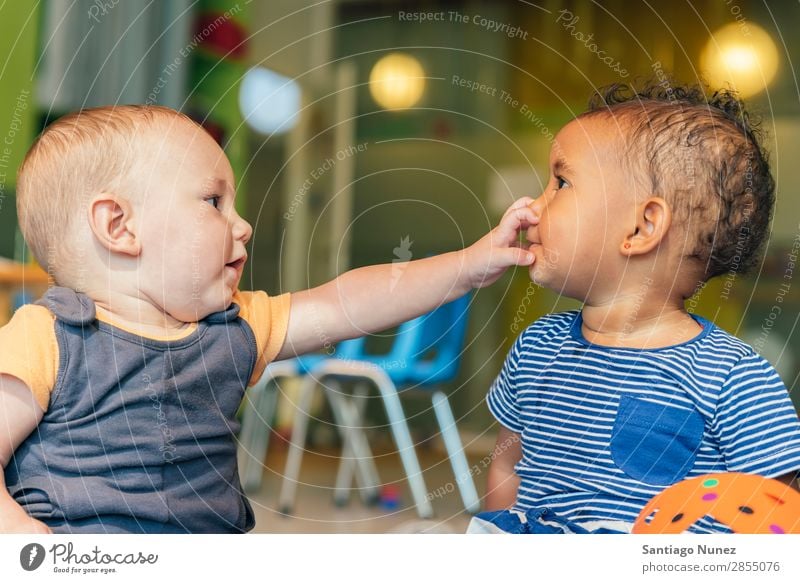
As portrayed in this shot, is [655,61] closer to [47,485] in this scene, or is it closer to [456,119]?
[47,485]

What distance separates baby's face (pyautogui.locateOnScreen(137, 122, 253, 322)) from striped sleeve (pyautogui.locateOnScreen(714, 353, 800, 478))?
38 cm

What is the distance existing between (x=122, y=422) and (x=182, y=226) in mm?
146

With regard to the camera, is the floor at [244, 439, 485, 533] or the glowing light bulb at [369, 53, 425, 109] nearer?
the floor at [244, 439, 485, 533]

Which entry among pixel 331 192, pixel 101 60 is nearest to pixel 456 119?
pixel 331 192

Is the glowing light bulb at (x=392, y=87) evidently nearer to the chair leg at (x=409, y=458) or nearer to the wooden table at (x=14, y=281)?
the chair leg at (x=409, y=458)

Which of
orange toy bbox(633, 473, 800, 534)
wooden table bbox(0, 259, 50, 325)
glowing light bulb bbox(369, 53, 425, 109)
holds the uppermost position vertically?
glowing light bulb bbox(369, 53, 425, 109)

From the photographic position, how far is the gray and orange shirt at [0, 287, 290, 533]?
606mm

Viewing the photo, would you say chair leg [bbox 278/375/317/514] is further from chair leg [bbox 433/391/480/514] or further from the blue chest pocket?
the blue chest pocket

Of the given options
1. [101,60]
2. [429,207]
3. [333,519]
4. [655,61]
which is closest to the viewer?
[655,61]

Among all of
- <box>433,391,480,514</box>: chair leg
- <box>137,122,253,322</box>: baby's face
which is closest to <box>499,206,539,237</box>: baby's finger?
<box>137,122,253,322</box>: baby's face

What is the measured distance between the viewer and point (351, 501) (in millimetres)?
1800

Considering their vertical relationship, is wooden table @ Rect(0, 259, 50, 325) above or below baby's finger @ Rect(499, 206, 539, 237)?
below
